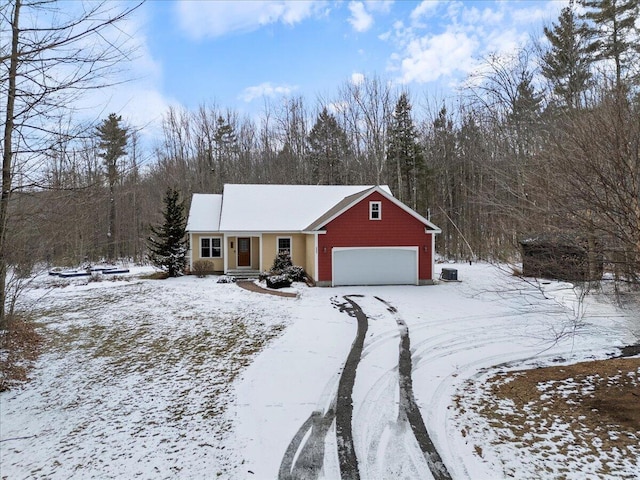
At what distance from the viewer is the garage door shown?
16.4 metres

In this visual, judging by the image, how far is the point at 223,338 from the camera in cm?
890

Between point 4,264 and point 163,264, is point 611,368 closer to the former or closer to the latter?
point 4,264

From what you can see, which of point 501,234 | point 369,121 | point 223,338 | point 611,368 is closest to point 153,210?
point 369,121

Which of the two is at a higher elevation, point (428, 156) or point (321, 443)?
point (428, 156)

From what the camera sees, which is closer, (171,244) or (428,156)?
(171,244)

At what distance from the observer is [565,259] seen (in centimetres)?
545

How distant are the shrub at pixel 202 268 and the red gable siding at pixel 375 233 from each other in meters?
6.49

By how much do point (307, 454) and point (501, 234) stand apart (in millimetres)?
5950

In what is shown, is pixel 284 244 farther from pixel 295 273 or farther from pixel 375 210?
pixel 375 210

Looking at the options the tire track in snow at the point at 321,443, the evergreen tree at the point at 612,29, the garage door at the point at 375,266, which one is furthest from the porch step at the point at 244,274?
the evergreen tree at the point at 612,29

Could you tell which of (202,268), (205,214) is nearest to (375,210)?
(202,268)

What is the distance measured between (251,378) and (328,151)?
27.9 metres

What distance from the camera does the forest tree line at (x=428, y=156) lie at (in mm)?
4566

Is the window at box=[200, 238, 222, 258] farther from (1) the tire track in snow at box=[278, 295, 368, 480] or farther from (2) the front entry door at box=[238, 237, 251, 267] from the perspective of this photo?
(1) the tire track in snow at box=[278, 295, 368, 480]
